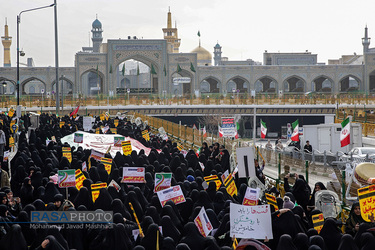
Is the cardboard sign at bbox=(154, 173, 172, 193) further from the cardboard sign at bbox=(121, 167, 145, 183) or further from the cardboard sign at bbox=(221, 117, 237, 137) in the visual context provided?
the cardboard sign at bbox=(221, 117, 237, 137)

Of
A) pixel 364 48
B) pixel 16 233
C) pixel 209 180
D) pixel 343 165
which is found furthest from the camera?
pixel 364 48

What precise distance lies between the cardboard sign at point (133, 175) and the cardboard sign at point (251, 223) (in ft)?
10.5

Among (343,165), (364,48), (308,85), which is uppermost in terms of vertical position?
(364,48)

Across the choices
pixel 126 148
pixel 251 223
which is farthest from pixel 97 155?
pixel 251 223

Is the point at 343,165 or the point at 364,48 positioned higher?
the point at 364,48

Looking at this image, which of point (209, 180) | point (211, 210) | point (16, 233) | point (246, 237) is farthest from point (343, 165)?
point (16, 233)

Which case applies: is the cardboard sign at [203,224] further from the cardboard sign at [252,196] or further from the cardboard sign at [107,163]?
the cardboard sign at [107,163]

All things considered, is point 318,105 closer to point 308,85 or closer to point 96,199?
point 308,85

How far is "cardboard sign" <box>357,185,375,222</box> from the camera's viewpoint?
6.50 metres

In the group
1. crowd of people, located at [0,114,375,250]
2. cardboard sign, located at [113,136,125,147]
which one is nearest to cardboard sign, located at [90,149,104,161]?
crowd of people, located at [0,114,375,250]

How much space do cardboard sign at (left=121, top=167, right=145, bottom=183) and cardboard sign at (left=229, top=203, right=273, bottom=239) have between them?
321 cm

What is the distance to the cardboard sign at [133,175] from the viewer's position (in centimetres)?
888

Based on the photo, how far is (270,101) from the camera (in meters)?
39.5

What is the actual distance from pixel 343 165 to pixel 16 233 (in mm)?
11364
